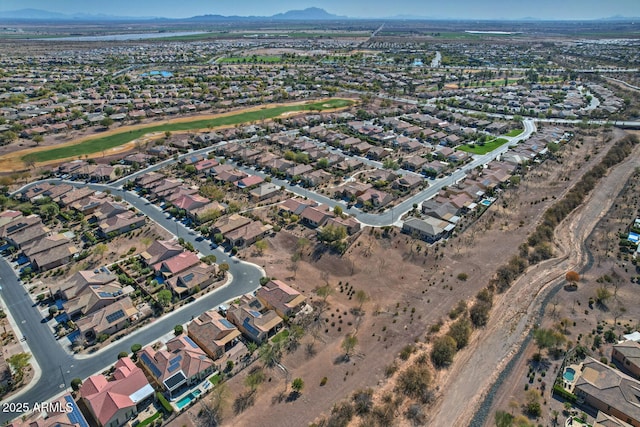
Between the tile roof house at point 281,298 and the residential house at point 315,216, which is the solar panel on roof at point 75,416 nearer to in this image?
the tile roof house at point 281,298

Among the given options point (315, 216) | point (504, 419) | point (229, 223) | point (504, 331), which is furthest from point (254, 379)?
point (315, 216)

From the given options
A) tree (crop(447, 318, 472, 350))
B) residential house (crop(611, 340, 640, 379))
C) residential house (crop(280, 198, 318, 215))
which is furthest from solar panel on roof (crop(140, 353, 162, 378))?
residential house (crop(611, 340, 640, 379))

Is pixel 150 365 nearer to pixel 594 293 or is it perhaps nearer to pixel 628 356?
pixel 628 356

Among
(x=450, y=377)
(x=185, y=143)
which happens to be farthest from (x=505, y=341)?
(x=185, y=143)

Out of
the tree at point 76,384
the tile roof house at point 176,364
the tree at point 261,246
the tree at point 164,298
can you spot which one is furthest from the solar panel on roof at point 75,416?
the tree at point 261,246

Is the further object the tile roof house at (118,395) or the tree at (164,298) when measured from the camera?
the tree at (164,298)

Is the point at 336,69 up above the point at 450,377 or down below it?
above

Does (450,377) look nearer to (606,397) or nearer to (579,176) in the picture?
(606,397)
